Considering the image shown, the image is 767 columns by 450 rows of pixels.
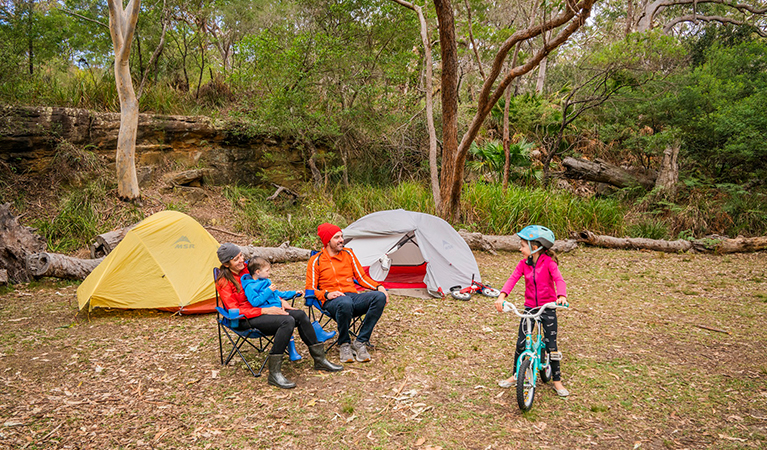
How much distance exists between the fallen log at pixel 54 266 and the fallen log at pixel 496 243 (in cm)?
708

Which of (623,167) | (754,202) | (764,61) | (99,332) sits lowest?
(99,332)

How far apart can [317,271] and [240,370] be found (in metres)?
1.16

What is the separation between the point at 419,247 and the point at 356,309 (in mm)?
2446

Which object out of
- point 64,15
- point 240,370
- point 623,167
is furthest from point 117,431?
point 623,167

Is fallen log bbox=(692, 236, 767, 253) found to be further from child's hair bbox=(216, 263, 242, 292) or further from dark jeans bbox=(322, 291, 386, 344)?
child's hair bbox=(216, 263, 242, 292)

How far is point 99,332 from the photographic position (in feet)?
16.2

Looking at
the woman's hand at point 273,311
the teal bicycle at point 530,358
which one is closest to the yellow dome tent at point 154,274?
the woman's hand at point 273,311

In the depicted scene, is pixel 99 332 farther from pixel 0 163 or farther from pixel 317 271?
pixel 0 163

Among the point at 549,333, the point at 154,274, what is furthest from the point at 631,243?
the point at 154,274

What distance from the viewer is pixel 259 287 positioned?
3.86 m

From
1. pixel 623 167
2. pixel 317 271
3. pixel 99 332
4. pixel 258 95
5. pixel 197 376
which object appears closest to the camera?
pixel 197 376

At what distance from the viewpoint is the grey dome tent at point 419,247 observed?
21.7 feet

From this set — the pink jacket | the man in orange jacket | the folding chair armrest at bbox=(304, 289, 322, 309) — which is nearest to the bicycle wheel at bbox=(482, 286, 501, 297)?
the man in orange jacket

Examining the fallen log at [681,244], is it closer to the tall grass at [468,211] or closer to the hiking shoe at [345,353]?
the tall grass at [468,211]
